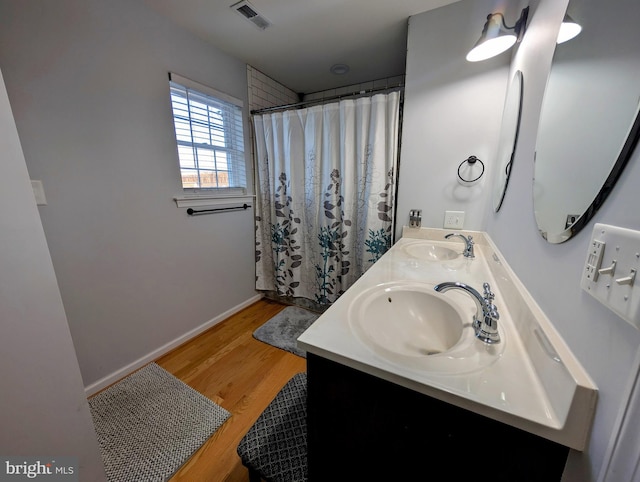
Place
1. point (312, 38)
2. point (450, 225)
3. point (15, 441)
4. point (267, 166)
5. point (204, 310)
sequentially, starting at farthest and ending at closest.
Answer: point (267, 166)
point (204, 310)
point (312, 38)
point (450, 225)
point (15, 441)

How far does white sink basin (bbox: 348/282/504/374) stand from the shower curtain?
109 cm

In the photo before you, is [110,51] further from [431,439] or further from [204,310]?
[431,439]

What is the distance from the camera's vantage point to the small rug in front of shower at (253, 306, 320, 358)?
199cm

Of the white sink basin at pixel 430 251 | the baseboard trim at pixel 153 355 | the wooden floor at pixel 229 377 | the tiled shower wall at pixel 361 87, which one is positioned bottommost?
the wooden floor at pixel 229 377

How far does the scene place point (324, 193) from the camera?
2.17 m

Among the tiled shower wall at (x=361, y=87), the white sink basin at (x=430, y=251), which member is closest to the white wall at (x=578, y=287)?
the white sink basin at (x=430, y=251)

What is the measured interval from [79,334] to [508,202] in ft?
7.86

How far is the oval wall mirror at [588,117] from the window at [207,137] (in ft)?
6.78

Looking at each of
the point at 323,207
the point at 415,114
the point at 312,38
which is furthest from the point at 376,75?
the point at 323,207

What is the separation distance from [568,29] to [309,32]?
1674 millimetres

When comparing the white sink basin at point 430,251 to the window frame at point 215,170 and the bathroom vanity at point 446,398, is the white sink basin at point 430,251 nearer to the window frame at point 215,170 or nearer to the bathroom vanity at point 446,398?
the bathroom vanity at point 446,398

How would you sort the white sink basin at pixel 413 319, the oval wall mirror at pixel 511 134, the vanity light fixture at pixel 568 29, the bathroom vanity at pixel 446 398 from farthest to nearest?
the oval wall mirror at pixel 511 134
the white sink basin at pixel 413 319
the vanity light fixture at pixel 568 29
the bathroom vanity at pixel 446 398

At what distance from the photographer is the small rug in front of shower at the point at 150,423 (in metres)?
1.14

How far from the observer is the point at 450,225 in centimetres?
173
